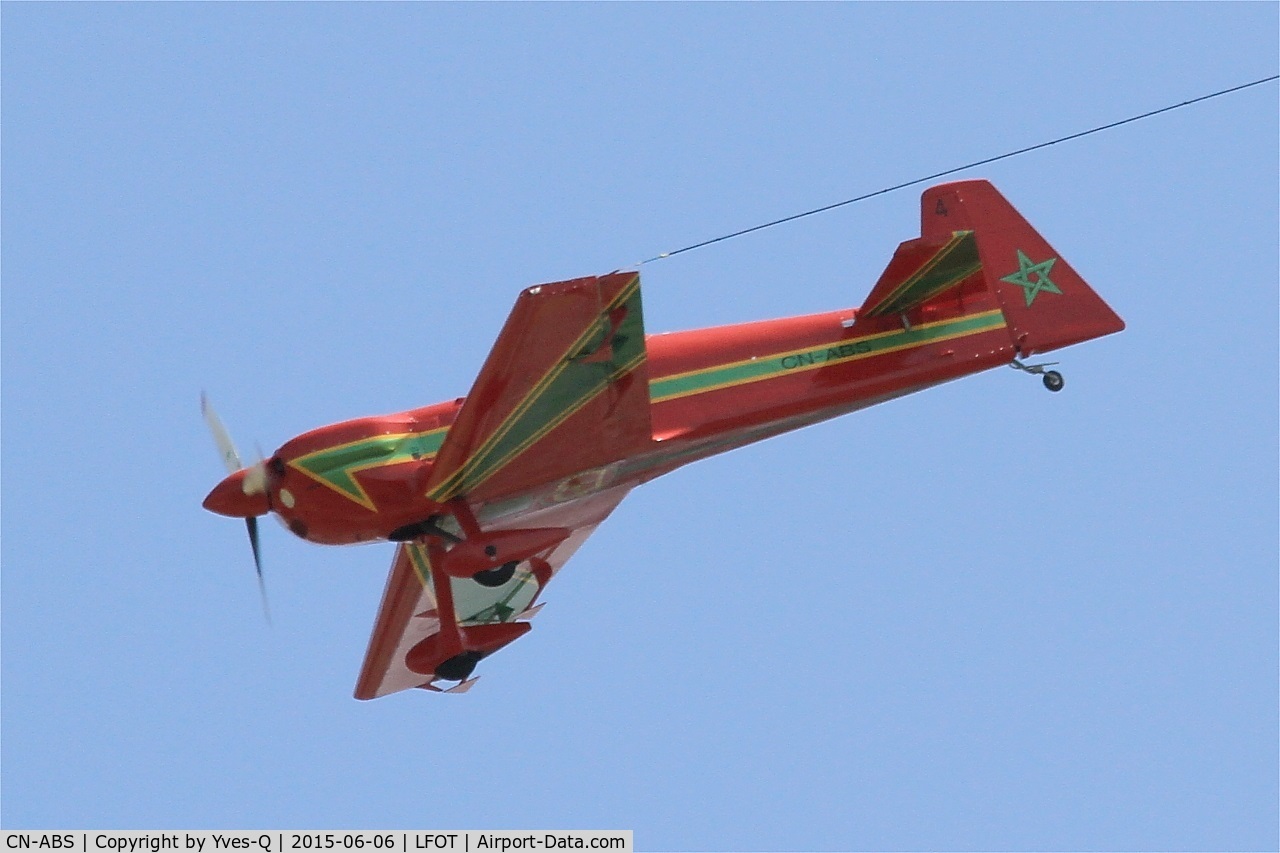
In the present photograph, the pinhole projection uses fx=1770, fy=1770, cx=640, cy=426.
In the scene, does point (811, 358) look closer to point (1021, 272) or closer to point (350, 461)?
point (1021, 272)

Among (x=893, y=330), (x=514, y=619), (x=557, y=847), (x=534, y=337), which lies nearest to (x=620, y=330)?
(x=534, y=337)

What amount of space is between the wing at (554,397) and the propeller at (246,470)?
141 centimetres

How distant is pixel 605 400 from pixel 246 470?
10.0ft

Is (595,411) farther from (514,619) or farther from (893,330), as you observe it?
(514,619)

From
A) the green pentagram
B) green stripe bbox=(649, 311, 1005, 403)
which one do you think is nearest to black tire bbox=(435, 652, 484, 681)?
green stripe bbox=(649, 311, 1005, 403)

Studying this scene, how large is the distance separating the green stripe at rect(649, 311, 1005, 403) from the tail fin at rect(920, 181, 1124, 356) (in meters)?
0.32

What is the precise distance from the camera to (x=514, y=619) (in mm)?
18625

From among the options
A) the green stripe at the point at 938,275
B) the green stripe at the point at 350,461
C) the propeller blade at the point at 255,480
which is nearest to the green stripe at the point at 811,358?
the green stripe at the point at 938,275

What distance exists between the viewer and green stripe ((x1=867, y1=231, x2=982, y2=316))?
15320 mm

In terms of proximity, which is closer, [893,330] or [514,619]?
[893,330]

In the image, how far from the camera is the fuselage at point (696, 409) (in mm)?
14445

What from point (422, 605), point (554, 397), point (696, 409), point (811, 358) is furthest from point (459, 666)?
point (811, 358)

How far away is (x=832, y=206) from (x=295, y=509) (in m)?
5.76

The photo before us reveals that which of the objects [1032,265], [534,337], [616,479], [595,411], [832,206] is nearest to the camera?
[832,206]
